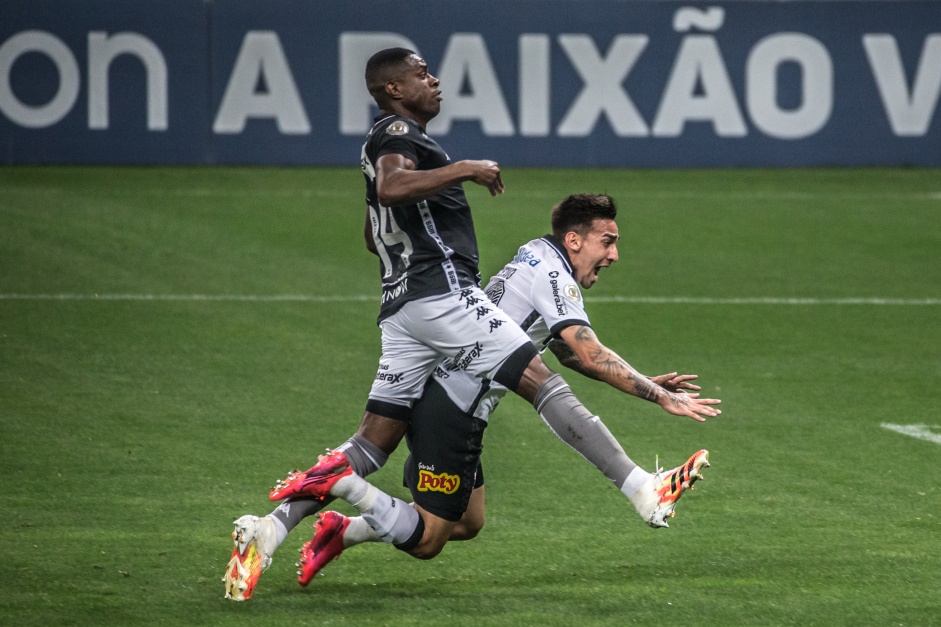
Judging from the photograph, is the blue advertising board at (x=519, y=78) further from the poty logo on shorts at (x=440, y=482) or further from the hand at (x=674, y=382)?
the poty logo on shorts at (x=440, y=482)

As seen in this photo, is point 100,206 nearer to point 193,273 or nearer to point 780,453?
point 193,273

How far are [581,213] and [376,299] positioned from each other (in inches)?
256

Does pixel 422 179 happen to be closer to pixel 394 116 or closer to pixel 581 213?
pixel 394 116

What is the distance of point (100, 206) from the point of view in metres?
16.1

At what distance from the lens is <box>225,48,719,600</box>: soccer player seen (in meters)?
5.11

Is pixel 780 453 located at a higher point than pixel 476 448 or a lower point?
lower

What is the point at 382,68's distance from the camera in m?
5.45

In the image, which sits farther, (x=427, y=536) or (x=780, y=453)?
(x=780, y=453)

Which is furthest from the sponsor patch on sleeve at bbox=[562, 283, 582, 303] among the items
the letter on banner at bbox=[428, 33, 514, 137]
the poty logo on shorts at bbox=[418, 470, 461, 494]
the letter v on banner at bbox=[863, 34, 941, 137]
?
the letter v on banner at bbox=[863, 34, 941, 137]

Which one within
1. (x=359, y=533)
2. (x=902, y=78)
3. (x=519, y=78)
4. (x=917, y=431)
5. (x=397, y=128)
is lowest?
(x=519, y=78)

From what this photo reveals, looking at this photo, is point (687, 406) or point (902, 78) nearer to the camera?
point (687, 406)

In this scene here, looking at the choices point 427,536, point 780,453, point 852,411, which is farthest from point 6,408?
point 852,411

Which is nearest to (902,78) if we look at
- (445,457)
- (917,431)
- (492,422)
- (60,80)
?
(60,80)

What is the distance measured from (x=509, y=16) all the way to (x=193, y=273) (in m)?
9.25
